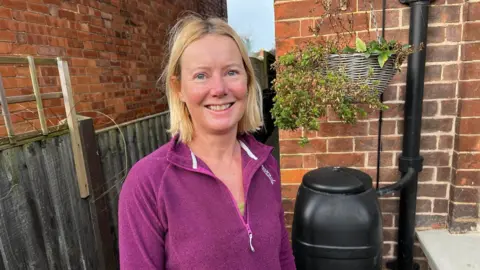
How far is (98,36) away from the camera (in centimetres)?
339

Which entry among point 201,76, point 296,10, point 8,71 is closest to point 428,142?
point 296,10

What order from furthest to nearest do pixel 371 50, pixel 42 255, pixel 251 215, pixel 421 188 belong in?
pixel 42 255 → pixel 421 188 → pixel 371 50 → pixel 251 215

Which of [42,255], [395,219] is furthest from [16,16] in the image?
[395,219]

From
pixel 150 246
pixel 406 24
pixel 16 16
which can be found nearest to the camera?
pixel 150 246

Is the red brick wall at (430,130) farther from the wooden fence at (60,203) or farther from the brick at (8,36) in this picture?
the brick at (8,36)

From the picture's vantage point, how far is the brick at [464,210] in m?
1.95

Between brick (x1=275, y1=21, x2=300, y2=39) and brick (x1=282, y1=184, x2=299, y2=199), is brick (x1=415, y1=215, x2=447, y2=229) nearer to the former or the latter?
brick (x1=282, y1=184, x2=299, y2=199)

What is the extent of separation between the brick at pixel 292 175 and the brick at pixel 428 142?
76 centimetres

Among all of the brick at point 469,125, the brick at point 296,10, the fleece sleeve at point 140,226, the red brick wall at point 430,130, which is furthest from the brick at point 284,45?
the fleece sleeve at point 140,226

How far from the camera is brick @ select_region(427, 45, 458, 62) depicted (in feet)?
6.11

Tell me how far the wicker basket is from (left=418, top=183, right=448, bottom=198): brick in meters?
0.88

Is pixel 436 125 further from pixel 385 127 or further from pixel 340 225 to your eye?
pixel 340 225

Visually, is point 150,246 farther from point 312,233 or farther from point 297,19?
point 297,19

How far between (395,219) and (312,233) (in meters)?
0.90
